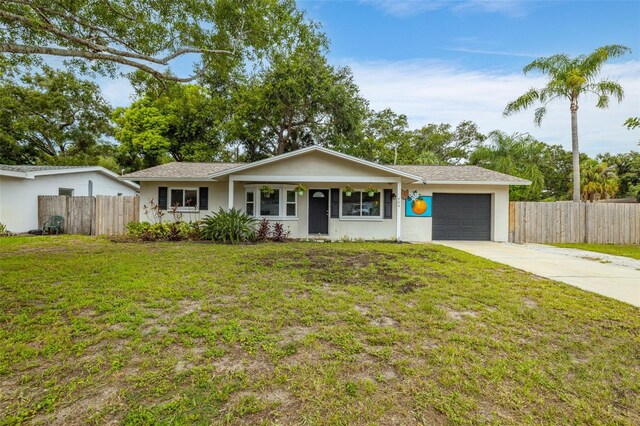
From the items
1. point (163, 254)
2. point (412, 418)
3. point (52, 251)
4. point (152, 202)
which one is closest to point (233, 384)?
point (412, 418)

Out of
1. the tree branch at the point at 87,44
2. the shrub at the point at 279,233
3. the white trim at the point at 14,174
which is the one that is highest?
the tree branch at the point at 87,44

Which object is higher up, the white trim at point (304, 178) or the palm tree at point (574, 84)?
the palm tree at point (574, 84)

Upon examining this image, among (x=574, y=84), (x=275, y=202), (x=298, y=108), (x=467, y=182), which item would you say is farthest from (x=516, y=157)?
(x=275, y=202)

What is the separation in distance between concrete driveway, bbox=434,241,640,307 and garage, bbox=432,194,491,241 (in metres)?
2.64

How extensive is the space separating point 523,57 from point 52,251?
68.4 feet

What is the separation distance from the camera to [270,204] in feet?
40.8

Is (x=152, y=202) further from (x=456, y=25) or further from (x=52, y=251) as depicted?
(x=456, y=25)

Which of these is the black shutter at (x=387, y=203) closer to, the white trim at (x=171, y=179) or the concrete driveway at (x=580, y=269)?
the concrete driveway at (x=580, y=269)

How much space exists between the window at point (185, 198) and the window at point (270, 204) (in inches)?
119

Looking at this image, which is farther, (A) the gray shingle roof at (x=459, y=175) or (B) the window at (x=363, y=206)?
(B) the window at (x=363, y=206)

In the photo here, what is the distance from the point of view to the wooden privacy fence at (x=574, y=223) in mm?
12398

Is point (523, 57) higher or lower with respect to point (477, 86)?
higher

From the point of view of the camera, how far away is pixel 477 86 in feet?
53.4

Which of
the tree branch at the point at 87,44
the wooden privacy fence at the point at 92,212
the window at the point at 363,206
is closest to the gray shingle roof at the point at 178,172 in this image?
the wooden privacy fence at the point at 92,212
